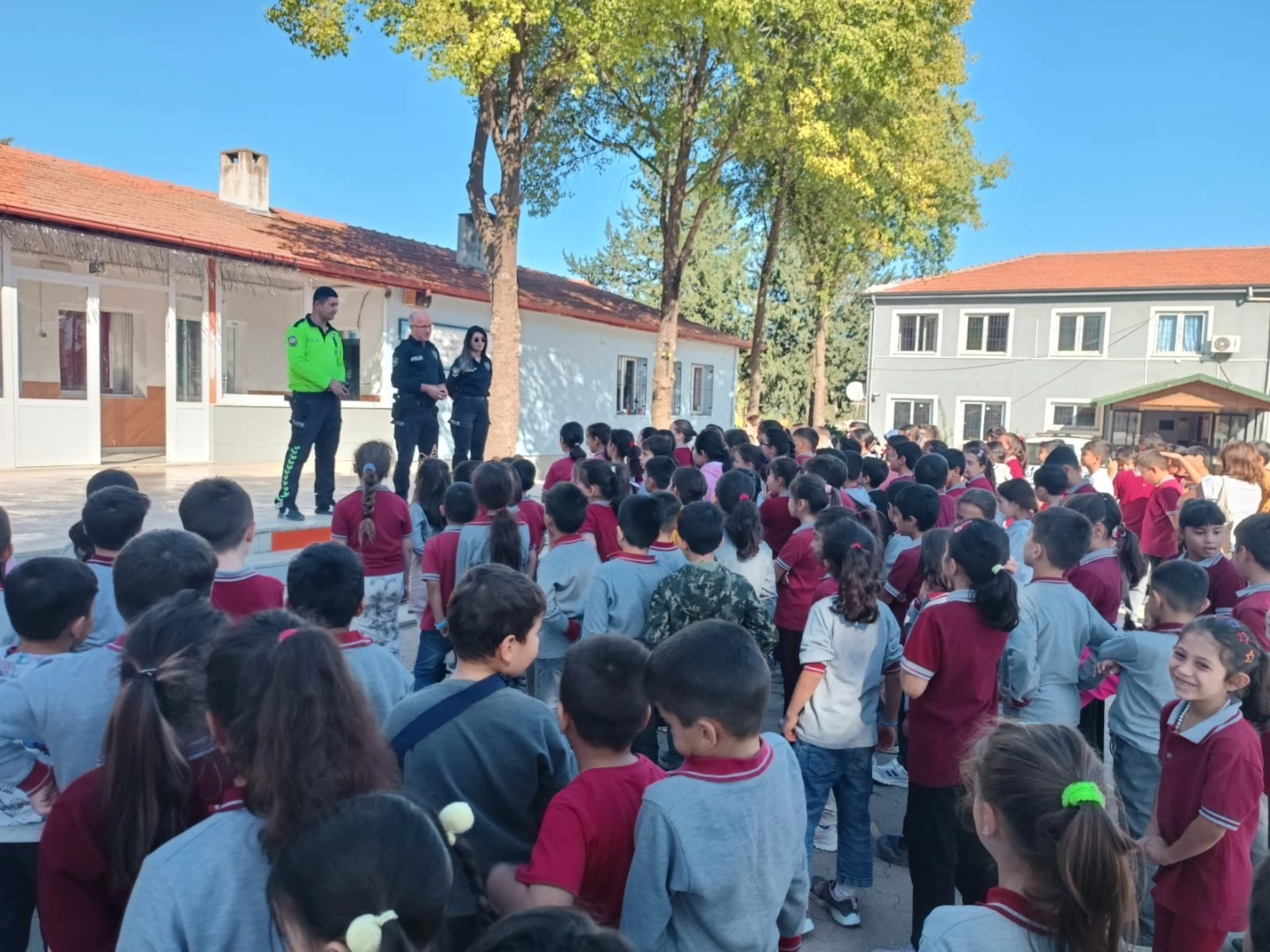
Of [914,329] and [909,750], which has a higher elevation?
[914,329]

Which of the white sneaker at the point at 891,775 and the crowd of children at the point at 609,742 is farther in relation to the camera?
the white sneaker at the point at 891,775

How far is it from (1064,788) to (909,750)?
1.63m

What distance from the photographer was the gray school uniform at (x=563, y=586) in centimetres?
443

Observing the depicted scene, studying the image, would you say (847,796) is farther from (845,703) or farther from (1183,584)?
(1183,584)

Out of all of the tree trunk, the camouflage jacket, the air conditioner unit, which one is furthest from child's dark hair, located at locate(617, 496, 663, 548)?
the air conditioner unit

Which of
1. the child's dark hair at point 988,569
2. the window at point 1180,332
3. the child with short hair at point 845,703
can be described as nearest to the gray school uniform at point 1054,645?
the child's dark hair at point 988,569

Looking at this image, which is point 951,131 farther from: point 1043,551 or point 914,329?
point 1043,551

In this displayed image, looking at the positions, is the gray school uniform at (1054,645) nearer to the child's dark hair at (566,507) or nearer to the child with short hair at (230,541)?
the child's dark hair at (566,507)

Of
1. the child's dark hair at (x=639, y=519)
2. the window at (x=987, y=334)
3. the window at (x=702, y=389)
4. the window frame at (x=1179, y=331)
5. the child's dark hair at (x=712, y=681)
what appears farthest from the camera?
the window at (x=987, y=334)

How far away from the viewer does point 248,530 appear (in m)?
3.52

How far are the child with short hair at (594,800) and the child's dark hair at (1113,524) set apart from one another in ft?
12.1

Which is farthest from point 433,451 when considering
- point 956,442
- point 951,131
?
point 956,442

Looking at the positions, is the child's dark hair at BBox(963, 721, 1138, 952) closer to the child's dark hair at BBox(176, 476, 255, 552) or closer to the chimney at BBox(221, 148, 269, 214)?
the child's dark hair at BBox(176, 476, 255, 552)

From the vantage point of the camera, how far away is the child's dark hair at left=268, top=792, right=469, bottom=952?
1262 millimetres
